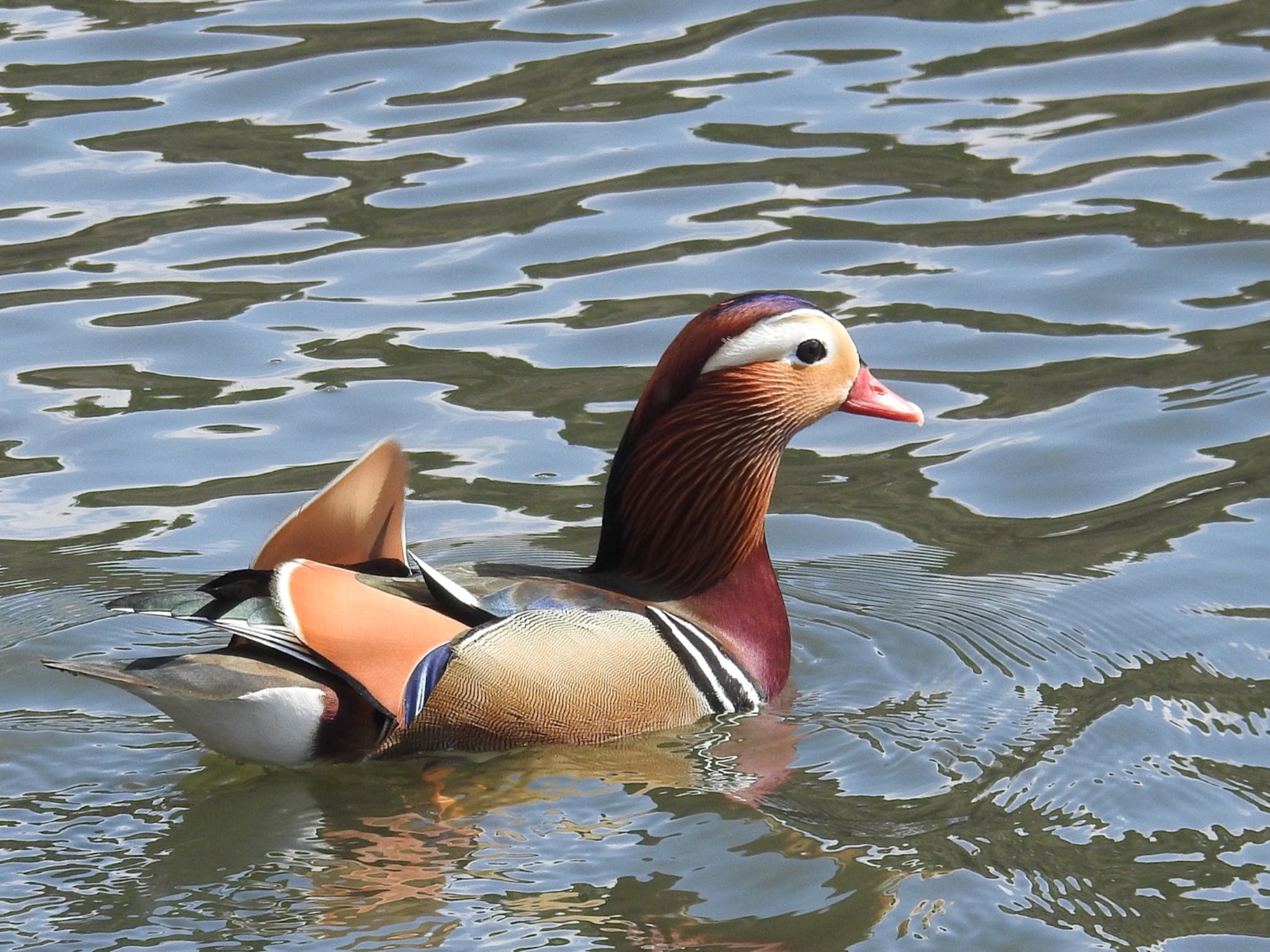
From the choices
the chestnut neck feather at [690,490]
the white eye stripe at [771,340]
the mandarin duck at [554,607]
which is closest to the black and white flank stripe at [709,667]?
the mandarin duck at [554,607]

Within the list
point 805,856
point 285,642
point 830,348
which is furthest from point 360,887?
point 830,348

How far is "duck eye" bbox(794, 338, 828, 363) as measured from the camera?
632 centimetres

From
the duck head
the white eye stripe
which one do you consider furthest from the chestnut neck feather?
the white eye stripe

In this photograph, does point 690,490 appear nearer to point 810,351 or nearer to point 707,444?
point 707,444

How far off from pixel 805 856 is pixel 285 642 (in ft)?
4.77

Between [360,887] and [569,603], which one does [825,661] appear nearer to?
[569,603]

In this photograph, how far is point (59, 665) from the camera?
5.32 metres

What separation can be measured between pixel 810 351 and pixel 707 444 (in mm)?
421

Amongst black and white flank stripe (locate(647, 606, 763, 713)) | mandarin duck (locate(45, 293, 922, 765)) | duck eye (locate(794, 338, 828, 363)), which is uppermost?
duck eye (locate(794, 338, 828, 363))

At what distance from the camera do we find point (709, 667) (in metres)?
6.16

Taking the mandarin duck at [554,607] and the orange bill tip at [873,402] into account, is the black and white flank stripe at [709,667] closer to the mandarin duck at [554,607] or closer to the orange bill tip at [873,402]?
the mandarin duck at [554,607]

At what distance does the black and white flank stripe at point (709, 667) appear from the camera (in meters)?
6.11

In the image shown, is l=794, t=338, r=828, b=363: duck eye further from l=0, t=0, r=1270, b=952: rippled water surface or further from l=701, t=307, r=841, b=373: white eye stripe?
l=0, t=0, r=1270, b=952: rippled water surface

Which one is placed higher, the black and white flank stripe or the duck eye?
the duck eye
